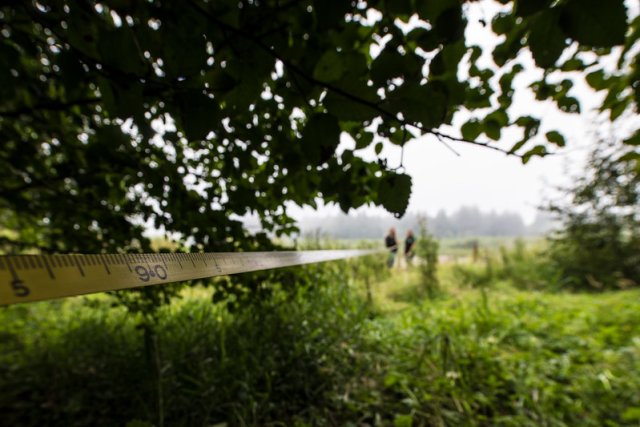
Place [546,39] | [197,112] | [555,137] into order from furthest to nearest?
[555,137] < [197,112] < [546,39]

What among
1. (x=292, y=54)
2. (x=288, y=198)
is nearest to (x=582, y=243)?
(x=288, y=198)

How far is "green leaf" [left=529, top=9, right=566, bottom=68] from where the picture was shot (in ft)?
1.68

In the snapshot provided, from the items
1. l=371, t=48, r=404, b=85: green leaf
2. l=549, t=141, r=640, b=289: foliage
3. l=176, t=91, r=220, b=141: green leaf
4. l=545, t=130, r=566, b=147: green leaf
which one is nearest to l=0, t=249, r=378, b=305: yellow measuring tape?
l=176, t=91, r=220, b=141: green leaf

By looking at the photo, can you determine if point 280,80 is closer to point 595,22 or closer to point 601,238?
point 595,22

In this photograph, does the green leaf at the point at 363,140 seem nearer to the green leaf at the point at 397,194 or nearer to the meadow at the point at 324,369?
the green leaf at the point at 397,194

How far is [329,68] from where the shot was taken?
67 cm

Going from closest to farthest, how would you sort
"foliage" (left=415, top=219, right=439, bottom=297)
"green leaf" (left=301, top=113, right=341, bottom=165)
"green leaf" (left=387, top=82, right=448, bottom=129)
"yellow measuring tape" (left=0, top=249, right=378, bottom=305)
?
"yellow measuring tape" (left=0, top=249, right=378, bottom=305) < "green leaf" (left=387, top=82, right=448, bottom=129) < "green leaf" (left=301, top=113, right=341, bottom=165) < "foliage" (left=415, top=219, right=439, bottom=297)

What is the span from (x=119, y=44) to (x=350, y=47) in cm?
71

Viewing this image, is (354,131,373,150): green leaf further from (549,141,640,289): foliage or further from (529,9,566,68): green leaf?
(549,141,640,289): foliage

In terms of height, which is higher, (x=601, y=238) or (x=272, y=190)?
(x=272, y=190)

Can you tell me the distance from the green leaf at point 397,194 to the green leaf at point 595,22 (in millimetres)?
401

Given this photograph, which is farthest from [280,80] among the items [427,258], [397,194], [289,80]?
[427,258]

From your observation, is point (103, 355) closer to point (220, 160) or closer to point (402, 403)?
point (220, 160)

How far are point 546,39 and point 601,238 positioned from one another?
813 cm
